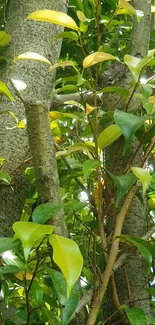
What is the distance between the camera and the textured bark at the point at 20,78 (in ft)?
2.76

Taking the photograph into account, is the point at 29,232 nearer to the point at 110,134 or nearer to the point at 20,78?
the point at 110,134

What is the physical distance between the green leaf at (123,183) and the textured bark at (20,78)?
0.81 ft

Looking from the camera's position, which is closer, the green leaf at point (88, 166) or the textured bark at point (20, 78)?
the green leaf at point (88, 166)

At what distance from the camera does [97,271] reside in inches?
25.7

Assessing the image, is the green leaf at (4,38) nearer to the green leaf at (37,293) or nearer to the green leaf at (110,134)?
the green leaf at (110,134)

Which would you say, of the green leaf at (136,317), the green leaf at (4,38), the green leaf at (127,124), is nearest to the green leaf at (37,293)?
the green leaf at (136,317)

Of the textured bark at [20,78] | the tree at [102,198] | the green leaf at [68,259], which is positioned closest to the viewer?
the green leaf at [68,259]

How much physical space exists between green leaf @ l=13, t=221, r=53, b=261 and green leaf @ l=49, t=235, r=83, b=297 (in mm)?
16

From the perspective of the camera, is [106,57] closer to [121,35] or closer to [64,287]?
[64,287]

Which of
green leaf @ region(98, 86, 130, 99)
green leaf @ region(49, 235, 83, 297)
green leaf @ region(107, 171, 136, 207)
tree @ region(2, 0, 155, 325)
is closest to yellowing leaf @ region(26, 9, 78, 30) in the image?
tree @ region(2, 0, 155, 325)

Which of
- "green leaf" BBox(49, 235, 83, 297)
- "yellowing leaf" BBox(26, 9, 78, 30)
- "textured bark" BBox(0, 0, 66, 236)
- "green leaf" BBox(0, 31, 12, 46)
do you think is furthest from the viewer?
"green leaf" BBox(0, 31, 12, 46)

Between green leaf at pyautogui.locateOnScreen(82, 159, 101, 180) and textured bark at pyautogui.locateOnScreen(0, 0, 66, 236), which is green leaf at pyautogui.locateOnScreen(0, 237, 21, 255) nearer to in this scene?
green leaf at pyautogui.locateOnScreen(82, 159, 101, 180)

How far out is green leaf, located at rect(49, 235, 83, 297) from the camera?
1.43ft

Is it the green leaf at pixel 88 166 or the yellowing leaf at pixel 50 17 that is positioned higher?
the yellowing leaf at pixel 50 17
